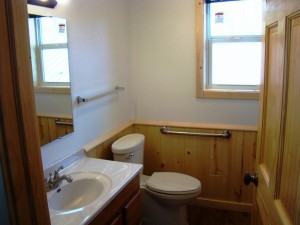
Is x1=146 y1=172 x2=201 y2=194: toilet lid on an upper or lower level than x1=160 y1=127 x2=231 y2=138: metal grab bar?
lower

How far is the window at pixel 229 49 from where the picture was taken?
2.41 m

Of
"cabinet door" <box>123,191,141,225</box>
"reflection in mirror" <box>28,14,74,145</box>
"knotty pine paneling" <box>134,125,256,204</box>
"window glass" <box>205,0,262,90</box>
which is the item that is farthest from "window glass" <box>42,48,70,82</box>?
"window glass" <box>205,0,262,90</box>

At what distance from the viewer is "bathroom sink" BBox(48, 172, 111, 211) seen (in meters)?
1.55

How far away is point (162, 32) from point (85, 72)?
3.06ft

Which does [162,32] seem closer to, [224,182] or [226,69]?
[226,69]

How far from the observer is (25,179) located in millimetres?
679

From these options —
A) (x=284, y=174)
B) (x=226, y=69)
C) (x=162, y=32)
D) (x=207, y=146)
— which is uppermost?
(x=162, y=32)

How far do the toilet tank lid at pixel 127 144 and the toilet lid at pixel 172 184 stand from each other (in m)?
0.31

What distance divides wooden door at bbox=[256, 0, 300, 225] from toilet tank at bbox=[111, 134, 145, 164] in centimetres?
114

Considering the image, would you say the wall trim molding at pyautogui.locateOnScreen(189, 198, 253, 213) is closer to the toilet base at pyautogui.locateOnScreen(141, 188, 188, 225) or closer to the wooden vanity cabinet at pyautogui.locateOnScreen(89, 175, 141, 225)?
the toilet base at pyautogui.locateOnScreen(141, 188, 188, 225)

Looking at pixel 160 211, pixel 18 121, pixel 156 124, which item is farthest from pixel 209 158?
pixel 18 121

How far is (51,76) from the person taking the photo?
168cm

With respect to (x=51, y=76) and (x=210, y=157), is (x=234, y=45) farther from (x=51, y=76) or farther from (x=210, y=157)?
(x=51, y=76)

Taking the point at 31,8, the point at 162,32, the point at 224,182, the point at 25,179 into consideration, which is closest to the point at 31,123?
the point at 25,179
